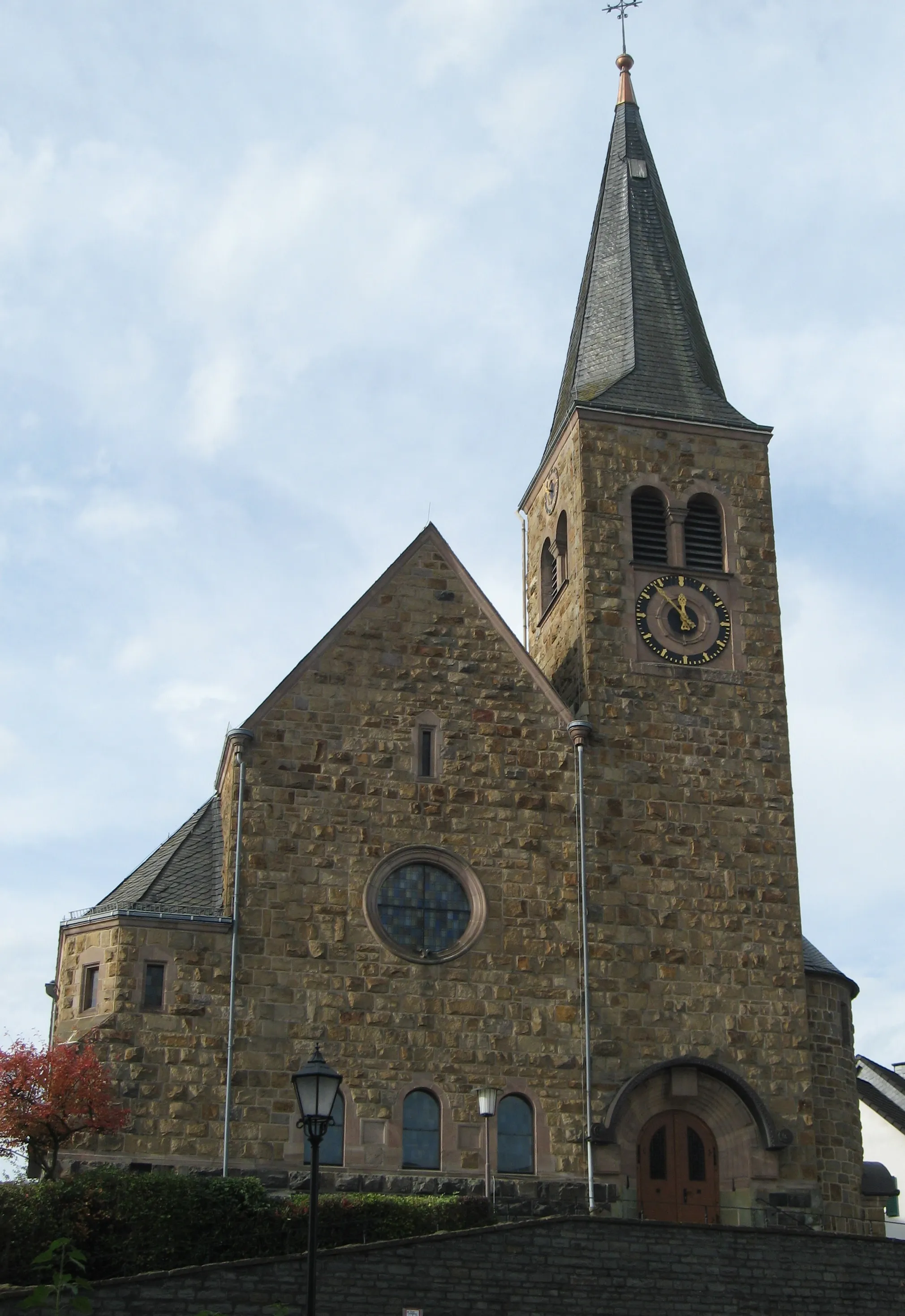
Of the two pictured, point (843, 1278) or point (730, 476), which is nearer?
point (843, 1278)

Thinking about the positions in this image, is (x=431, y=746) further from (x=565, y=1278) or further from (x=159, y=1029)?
(x=565, y=1278)

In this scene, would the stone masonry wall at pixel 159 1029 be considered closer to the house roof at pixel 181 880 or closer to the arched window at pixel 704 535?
the house roof at pixel 181 880

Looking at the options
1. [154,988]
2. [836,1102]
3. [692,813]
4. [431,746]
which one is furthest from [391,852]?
[836,1102]

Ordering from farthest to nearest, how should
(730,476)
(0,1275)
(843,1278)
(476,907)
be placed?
(730,476) → (476,907) → (843,1278) → (0,1275)

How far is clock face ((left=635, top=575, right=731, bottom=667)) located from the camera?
33375mm

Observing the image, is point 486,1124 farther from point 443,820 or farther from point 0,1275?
point 0,1275

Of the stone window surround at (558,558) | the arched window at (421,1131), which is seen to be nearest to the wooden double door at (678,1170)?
the arched window at (421,1131)

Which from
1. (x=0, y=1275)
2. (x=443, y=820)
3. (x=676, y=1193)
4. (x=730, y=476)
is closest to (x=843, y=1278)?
(x=676, y=1193)

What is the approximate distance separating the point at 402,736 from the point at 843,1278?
11371mm

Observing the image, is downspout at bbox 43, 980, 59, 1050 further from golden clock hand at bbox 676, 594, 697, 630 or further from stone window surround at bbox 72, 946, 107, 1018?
golden clock hand at bbox 676, 594, 697, 630

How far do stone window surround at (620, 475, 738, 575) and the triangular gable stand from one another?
321 centimetres

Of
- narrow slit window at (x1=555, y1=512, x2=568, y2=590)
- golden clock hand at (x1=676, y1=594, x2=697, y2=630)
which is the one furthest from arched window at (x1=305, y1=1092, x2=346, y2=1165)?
narrow slit window at (x1=555, y1=512, x2=568, y2=590)

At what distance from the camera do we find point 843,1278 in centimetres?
2614

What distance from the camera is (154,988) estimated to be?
93.9 feet
